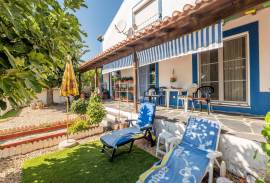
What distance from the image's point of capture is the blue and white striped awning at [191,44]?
15.8 feet

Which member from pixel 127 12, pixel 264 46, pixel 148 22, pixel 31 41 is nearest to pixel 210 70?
pixel 264 46

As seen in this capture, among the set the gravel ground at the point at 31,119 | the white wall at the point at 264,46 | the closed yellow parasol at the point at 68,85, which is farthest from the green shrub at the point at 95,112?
the white wall at the point at 264,46

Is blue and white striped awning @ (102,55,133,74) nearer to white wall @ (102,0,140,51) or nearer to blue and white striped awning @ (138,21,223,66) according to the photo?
blue and white striped awning @ (138,21,223,66)

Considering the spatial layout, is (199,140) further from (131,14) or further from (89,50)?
(89,50)

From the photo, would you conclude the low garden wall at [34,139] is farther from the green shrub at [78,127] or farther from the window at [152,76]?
the window at [152,76]

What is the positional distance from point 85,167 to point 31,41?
13.4 feet

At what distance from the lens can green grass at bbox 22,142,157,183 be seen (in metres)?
4.58

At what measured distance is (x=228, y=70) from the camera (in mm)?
7773

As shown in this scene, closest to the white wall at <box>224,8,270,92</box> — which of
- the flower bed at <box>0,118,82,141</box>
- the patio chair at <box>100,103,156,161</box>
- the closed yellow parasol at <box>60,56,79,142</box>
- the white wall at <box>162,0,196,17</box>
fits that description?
the patio chair at <box>100,103,156,161</box>

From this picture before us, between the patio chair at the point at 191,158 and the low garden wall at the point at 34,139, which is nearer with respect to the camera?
the patio chair at the point at 191,158

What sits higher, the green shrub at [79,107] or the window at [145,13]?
the window at [145,13]

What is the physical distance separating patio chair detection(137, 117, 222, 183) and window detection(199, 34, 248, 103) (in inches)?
144

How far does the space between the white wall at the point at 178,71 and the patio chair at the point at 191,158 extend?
4683 millimetres

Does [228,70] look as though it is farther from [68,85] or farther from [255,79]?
[68,85]
